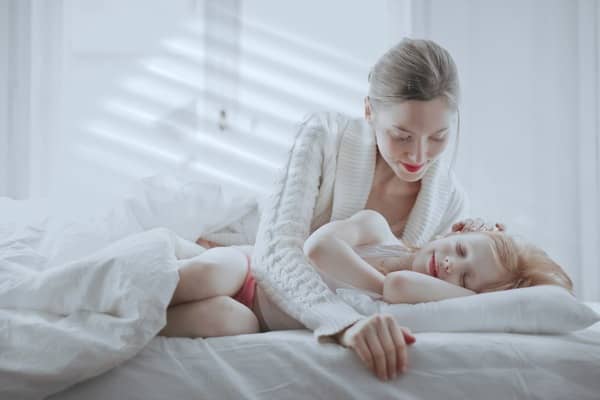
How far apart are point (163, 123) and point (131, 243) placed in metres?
1.92

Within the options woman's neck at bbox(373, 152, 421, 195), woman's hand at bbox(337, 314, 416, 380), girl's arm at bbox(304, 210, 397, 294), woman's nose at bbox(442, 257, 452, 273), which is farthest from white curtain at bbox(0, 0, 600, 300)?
woman's hand at bbox(337, 314, 416, 380)

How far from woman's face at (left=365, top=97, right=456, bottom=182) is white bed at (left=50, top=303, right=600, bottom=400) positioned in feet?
1.51

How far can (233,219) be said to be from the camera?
1.69 metres

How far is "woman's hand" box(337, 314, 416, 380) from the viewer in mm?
840

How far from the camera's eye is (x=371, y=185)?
142 centimetres

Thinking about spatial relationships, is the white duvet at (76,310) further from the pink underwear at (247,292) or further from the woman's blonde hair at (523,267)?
the woman's blonde hair at (523,267)

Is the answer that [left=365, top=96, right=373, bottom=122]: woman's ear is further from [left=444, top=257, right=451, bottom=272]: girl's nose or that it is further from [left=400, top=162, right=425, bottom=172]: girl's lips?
[left=444, top=257, right=451, bottom=272]: girl's nose

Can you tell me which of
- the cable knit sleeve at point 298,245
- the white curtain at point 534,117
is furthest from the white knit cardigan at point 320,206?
the white curtain at point 534,117

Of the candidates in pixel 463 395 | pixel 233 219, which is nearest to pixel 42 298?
pixel 463 395

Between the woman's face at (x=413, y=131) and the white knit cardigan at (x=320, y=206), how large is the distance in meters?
0.14

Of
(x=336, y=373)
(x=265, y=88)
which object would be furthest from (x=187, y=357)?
(x=265, y=88)

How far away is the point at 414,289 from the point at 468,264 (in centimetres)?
17

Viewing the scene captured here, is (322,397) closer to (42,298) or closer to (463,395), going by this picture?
(463,395)

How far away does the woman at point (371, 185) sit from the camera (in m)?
0.96
